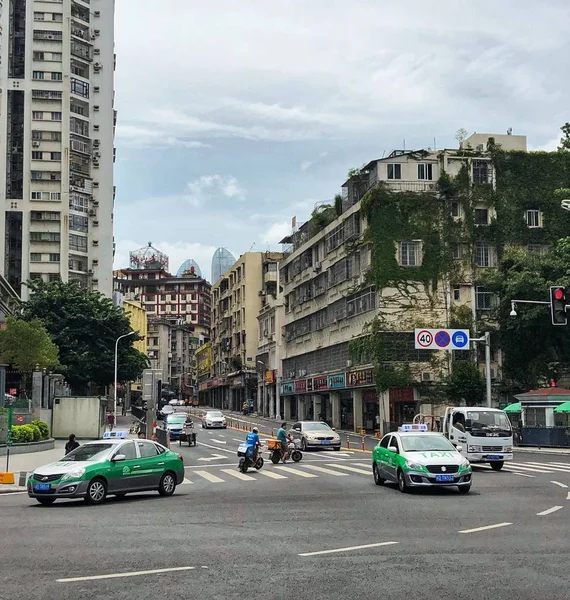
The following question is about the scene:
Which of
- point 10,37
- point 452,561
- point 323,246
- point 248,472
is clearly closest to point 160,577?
point 452,561

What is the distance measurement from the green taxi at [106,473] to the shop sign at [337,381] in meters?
48.1

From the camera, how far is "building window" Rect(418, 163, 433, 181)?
64.2 metres

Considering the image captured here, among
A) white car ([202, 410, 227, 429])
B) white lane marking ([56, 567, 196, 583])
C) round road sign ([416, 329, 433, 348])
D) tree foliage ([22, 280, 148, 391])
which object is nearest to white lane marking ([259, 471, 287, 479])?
white lane marking ([56, 567, 196, 583])

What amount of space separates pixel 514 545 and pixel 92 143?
3355 inches

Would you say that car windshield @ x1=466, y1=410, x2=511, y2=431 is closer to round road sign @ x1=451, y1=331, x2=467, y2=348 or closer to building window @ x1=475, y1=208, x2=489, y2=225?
round road sign @ x1=451, y1=331, x2=467, y2=348

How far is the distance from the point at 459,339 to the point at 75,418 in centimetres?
2545

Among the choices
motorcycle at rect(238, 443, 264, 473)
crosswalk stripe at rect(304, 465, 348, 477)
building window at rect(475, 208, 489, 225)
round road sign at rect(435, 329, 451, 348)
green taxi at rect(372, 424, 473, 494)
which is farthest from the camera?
building window at rect(475, 208, 489, 225)

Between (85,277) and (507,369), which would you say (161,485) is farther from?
(85,277)

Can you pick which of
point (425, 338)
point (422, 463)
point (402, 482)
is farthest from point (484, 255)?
point (422, 463)

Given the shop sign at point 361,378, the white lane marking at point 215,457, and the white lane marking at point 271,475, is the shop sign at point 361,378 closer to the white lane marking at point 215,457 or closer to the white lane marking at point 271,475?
the white lane marking at point 215,457

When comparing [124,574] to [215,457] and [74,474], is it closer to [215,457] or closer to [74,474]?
[74,474]

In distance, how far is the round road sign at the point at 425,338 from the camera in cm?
5171

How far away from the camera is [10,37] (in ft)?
290

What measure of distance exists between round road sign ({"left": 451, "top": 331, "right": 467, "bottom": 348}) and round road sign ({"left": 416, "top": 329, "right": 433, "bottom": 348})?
4.64 ft
